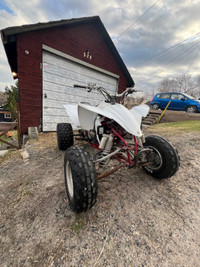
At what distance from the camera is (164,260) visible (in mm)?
1070

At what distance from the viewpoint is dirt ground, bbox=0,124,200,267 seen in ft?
3.59

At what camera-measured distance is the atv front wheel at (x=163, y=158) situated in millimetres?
1751

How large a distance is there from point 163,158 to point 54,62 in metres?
5.53

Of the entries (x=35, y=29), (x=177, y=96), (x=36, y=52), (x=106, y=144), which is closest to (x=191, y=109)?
(x=177, y=96)

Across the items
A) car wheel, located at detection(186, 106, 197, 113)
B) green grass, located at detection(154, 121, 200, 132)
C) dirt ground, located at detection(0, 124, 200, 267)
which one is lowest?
dirt ground, located at detection(0, 124, 200, 267)

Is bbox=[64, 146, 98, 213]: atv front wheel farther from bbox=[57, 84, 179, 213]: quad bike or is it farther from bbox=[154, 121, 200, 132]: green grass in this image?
bbox=[154, 121, 200, 132]: green grass

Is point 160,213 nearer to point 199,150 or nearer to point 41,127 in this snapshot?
point 199,150

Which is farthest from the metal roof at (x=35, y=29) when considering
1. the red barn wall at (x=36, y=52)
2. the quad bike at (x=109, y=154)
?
the quad bike at (x=109, y=154)


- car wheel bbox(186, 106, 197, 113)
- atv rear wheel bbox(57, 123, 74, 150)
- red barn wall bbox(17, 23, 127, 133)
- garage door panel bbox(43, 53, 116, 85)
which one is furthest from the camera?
car wheel bbox(186, 106, 197, 113)

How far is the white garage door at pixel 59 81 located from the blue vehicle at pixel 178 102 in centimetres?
641

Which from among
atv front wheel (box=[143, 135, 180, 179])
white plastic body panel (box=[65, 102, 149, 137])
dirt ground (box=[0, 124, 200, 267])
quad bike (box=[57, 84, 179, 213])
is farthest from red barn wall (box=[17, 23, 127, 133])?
atv front wheel (box=[143, 135, 180, 179])

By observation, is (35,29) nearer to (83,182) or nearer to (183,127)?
(83,182)

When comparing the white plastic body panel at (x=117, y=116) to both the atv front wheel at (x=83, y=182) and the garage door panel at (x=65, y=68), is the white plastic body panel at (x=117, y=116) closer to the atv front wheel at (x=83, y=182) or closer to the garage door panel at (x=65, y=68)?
the atv front wheel at (x=83, y=182)

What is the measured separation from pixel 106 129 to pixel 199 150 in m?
2.58
